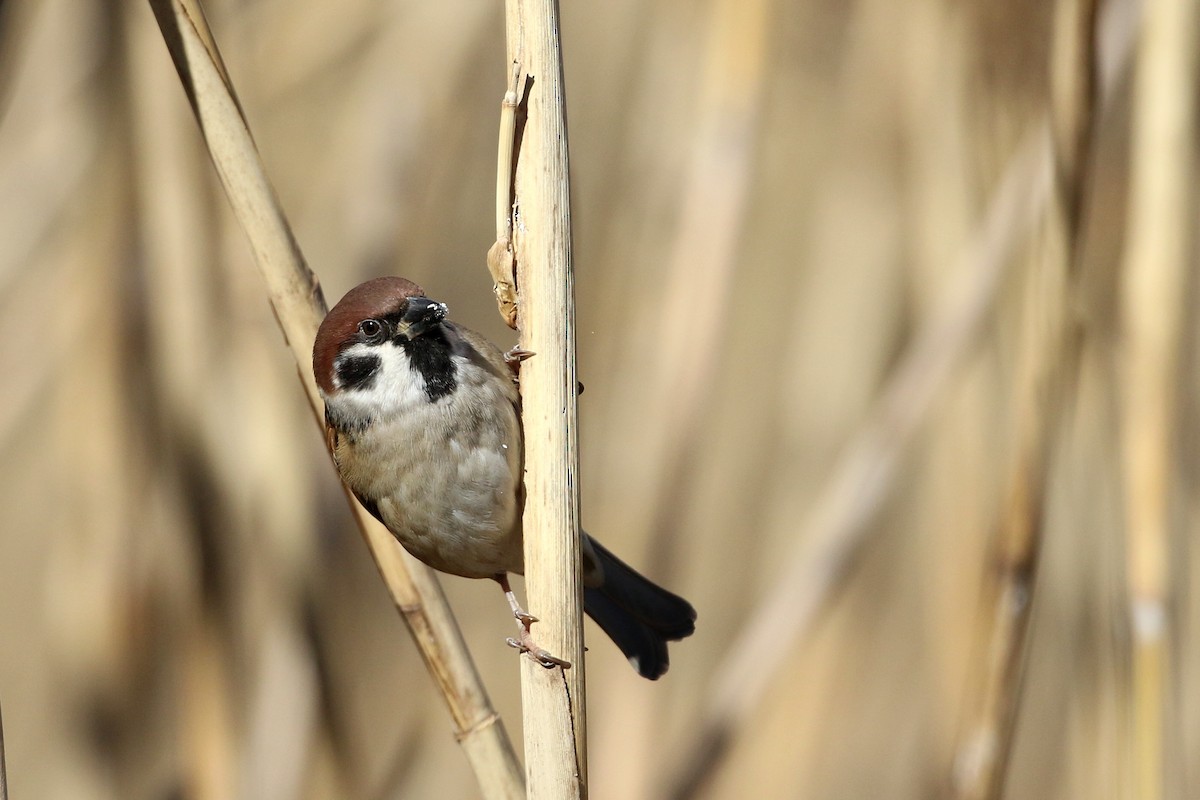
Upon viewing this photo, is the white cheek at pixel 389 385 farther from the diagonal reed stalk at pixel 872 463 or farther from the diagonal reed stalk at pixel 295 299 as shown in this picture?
the diagonal reed stalk at pixel 872 463

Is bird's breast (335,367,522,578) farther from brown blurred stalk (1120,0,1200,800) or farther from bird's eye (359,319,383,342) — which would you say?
A: brown blurred stalk (1120,0,1200,800)

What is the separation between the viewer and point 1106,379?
193 centimetres

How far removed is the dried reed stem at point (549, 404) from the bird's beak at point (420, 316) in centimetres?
41

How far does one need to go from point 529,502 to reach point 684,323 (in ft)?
A: 2.12

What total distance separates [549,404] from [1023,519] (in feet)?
2.49

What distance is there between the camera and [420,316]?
1569 millimetres

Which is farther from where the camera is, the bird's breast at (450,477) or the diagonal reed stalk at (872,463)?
the diagonal reed stalk at (872,463)

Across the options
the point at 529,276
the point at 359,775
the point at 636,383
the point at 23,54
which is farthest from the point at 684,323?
the point at 23,54

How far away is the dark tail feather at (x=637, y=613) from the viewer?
5.76 ft

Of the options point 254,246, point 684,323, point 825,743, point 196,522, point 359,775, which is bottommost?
point 825,743

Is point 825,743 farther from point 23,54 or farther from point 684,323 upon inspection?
point 23,54

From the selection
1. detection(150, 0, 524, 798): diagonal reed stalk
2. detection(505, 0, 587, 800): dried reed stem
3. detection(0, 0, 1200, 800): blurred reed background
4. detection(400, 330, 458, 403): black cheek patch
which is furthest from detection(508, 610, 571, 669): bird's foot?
detection(0, 0, 1200, 800): blurred reed background

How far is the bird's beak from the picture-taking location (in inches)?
61.2

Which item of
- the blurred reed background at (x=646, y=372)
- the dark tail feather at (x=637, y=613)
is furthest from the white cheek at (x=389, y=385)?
the dark tail feather at (x=637, y=613)
